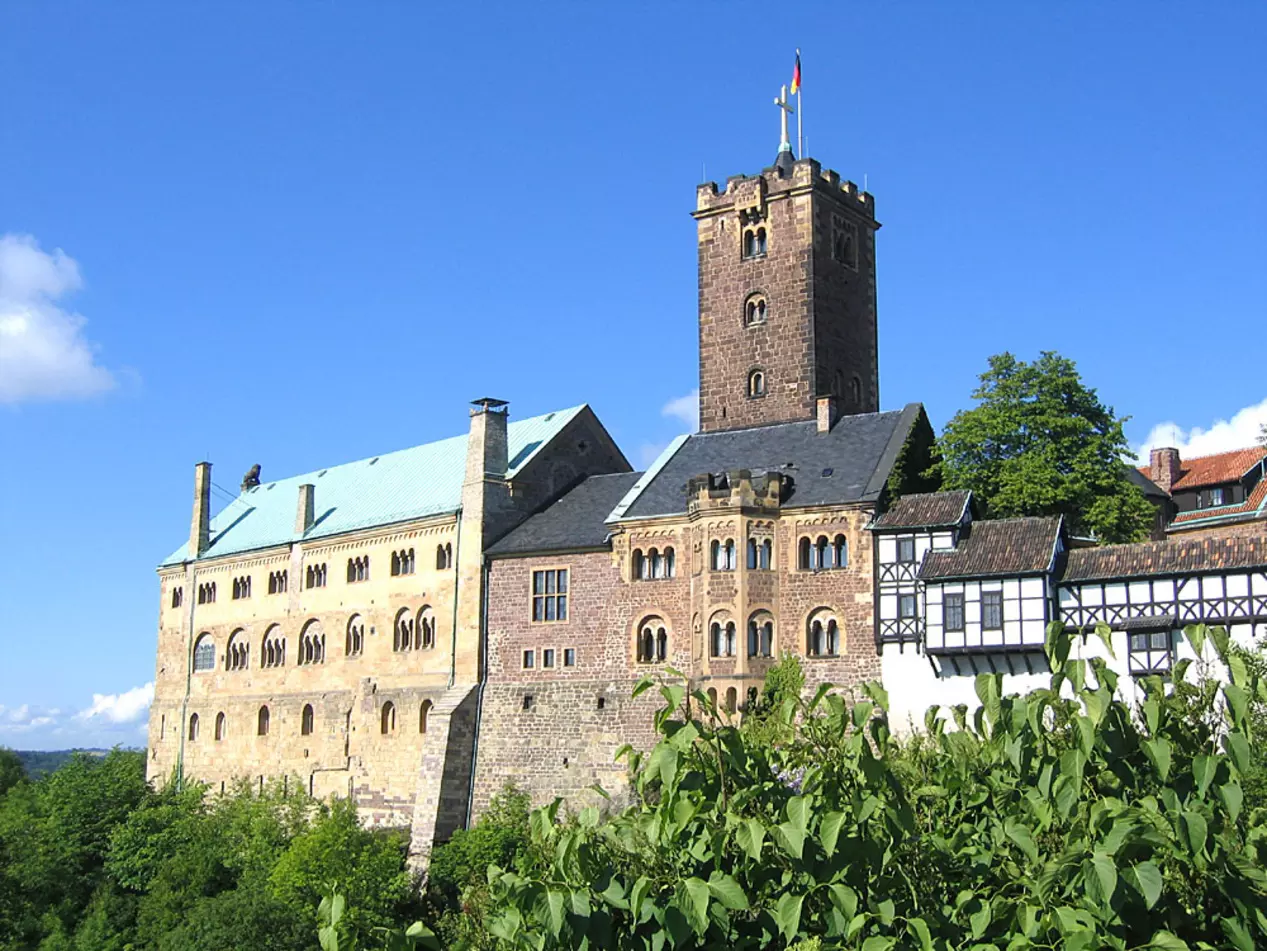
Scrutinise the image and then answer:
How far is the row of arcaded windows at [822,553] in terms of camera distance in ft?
152

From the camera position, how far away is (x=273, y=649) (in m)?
64.3

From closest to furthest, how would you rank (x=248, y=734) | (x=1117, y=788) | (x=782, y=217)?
1. (x=1117, y=788)
2. (x=782, y=217)
3. (x=248, y=734)

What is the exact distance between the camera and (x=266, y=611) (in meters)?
65.0

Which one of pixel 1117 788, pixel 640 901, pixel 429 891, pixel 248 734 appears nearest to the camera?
pixel 640 901

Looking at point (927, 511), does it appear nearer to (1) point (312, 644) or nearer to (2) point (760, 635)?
(2) point (760, 635)

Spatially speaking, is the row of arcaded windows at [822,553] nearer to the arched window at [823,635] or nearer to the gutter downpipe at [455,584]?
the arched window at [823,635]

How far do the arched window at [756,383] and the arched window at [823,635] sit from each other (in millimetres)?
11757

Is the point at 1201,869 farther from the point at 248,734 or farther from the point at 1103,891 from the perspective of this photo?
the point at 248,734

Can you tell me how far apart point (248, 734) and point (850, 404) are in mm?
29961

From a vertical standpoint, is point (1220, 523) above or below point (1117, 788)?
above

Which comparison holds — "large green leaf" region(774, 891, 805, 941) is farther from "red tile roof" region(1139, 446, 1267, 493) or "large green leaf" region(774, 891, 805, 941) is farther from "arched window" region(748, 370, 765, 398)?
"red tile roof" region(1139, 446, 1267, 493)

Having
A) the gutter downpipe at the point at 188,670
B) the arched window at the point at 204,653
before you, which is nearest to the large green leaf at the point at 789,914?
the arched window at the point at 204,653

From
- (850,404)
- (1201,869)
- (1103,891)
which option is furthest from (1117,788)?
(850,404)

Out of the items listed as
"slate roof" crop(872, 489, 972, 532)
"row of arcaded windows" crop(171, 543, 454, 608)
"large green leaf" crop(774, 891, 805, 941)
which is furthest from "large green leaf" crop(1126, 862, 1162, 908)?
"row of arcaded windows" crop(171, 543, 454, 608)
